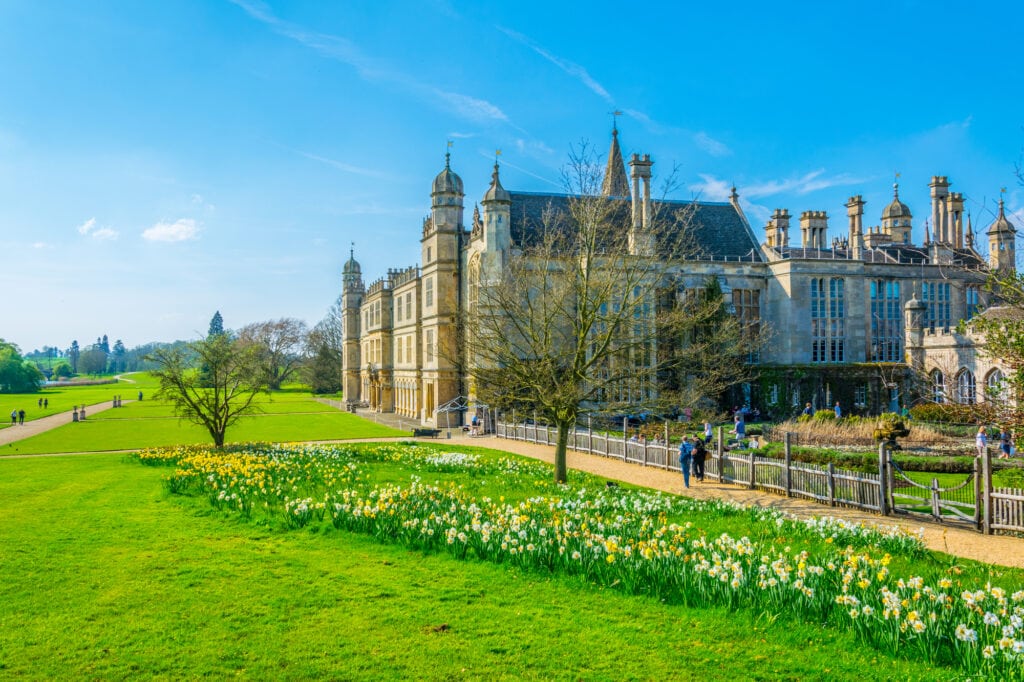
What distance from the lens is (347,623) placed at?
8234 millimetres

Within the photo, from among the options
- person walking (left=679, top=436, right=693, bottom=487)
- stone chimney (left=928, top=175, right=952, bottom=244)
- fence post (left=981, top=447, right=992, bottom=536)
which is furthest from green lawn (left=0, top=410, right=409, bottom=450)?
stone chimney (left=928, top=175, right=952, bottom=244)

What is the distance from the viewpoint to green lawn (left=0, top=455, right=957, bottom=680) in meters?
7.05

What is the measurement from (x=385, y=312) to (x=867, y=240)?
125ft

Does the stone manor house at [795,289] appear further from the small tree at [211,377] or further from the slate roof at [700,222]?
the small tree at [211,377]

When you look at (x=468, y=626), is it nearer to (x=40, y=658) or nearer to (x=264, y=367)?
(x=40, y=658)

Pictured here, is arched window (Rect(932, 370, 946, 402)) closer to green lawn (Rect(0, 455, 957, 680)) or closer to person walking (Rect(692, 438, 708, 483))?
green lawn (Rect(0, 455, 957, 680))

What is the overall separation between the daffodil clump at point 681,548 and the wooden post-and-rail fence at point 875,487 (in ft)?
6.61

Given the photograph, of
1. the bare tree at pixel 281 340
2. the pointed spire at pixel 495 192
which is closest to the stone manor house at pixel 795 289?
the pointed spire at pixel 495 192

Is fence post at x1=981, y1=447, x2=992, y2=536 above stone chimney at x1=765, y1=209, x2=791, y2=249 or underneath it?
underneath

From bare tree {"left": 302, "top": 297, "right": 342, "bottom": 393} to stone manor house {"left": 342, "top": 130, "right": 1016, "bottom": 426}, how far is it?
152 feet

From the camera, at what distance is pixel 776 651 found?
736 centimetres

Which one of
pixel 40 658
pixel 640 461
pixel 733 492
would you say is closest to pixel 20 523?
pixel 40 658

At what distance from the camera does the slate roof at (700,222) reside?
43719mm

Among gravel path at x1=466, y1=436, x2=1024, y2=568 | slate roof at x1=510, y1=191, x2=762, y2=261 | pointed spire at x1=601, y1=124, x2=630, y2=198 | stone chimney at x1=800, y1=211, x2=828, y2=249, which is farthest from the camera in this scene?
pointed spire at x1=601, y1=124, x2=630, y2=198
